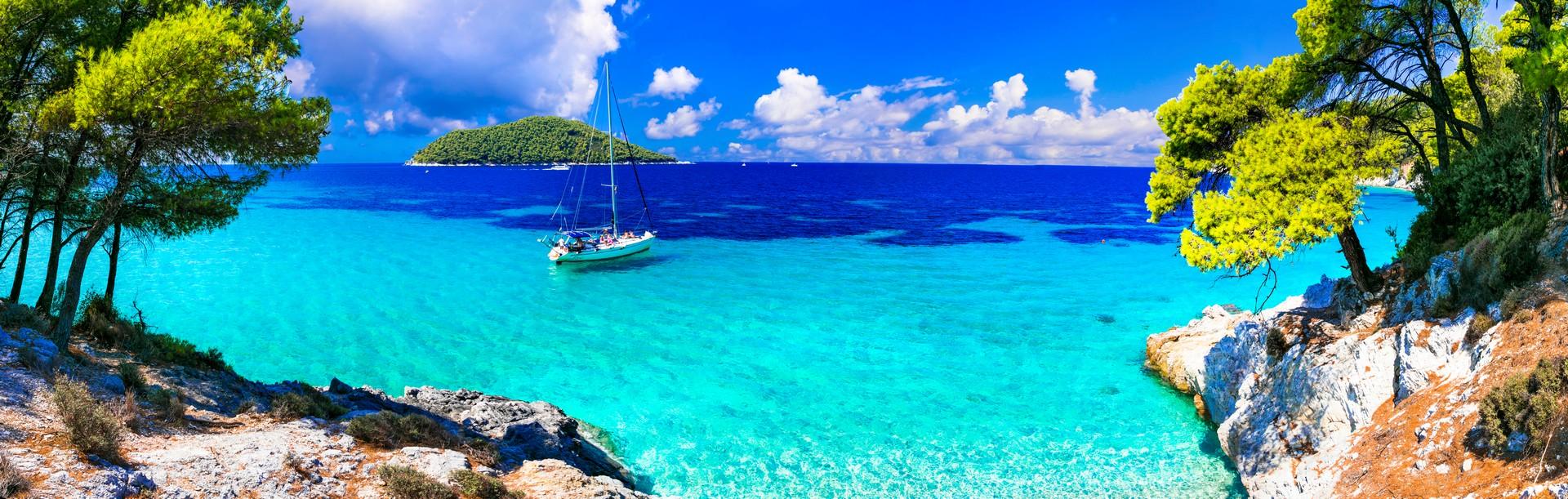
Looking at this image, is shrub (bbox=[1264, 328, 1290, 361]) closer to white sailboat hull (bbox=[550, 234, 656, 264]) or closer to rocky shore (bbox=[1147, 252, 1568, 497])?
rocky shore (bbox=[1147, 252, 1568, 497])

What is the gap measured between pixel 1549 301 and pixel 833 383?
15.5 metres

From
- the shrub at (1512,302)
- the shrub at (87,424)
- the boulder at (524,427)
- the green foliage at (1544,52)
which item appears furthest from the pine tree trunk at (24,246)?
the green foliage at (1544,52)

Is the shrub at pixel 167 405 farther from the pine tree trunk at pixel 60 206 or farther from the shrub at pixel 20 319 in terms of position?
the pine tree trunk at pixel 60 206

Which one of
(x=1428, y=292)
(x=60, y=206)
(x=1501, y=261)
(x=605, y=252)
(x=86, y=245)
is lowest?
(x=605, y=252)

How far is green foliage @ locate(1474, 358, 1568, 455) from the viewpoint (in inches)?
326

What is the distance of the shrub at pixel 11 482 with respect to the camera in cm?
654

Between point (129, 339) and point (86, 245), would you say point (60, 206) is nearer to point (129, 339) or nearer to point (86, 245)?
point (129, 339)

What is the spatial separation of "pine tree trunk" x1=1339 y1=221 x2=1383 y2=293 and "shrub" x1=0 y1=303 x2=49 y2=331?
26.7 meters

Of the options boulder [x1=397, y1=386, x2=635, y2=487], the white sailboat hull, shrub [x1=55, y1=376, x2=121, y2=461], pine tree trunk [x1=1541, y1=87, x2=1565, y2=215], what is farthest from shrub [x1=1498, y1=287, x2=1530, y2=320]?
the white sailboat hull

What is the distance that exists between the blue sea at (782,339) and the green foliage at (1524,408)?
600 centimetres

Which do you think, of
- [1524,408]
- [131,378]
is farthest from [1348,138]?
[131,378]

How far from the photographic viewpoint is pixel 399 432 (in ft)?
→ 37.4

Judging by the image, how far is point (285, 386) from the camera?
14156mm

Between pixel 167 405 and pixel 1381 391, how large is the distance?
2068cm
